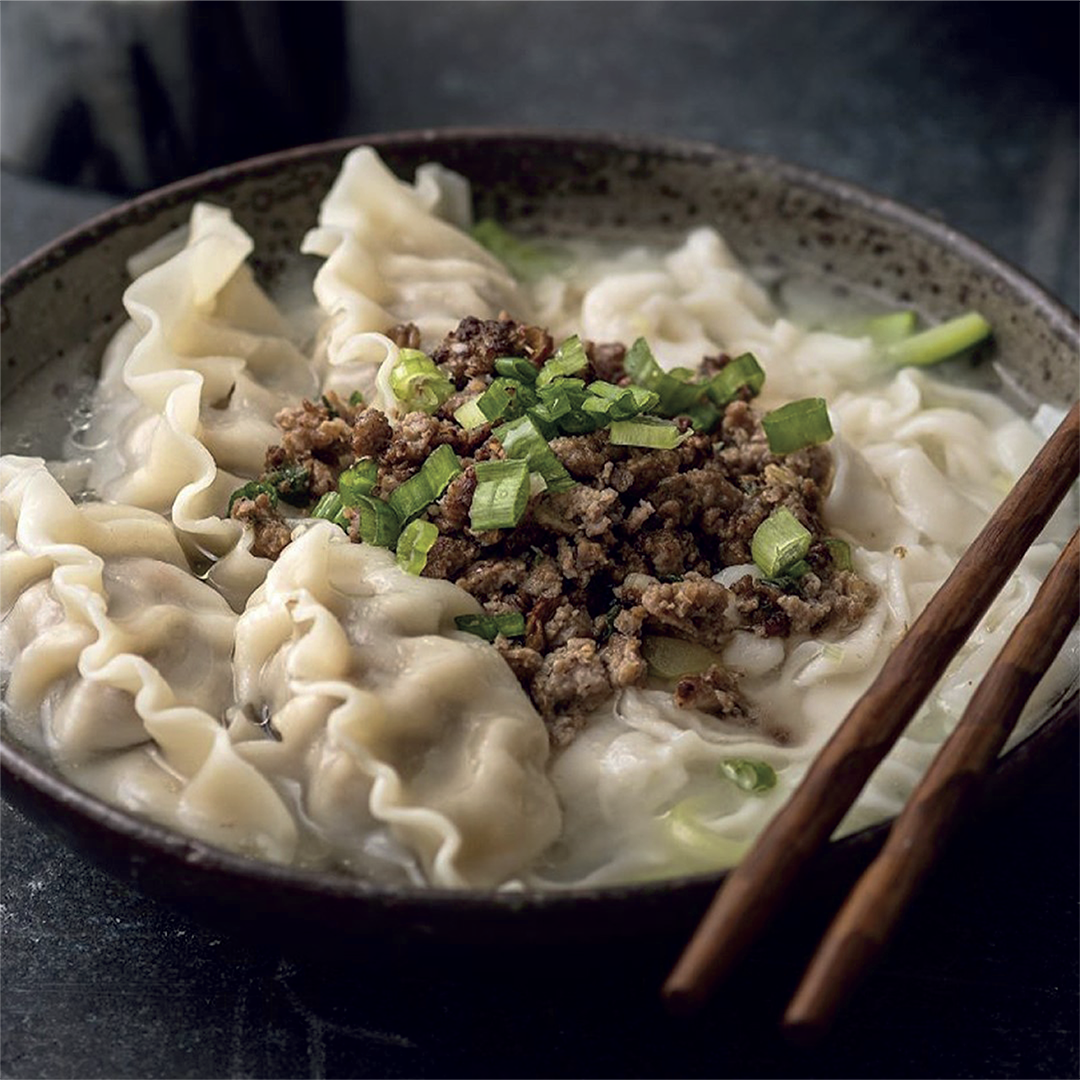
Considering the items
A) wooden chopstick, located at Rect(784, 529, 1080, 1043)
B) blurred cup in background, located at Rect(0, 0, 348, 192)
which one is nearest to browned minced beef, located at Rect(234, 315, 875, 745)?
wooden chopstick, located at Rect(784, 529, 1080, 1043)

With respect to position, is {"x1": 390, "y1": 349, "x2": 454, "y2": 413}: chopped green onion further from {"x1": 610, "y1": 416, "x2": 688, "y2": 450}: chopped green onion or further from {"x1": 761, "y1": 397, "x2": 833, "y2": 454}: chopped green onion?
{"x1": 761, "y1": 397, "x2": 833, "y2": 454}: chopped green onion

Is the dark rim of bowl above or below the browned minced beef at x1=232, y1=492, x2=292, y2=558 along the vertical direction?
above

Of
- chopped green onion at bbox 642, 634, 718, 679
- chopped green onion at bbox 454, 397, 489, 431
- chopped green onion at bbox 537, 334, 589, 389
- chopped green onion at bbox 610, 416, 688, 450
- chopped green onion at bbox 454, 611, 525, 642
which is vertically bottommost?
chopped green onion at bbox 642, 634, 718, 679

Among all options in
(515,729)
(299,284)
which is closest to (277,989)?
(515,729)

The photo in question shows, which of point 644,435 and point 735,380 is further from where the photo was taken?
point 735,380

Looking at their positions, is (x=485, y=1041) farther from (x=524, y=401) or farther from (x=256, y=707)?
(x=524, y=401)

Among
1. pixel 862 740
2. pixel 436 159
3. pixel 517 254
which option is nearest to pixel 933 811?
pixel 862 740

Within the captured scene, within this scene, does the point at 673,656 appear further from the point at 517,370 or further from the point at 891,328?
the point at 891,328
